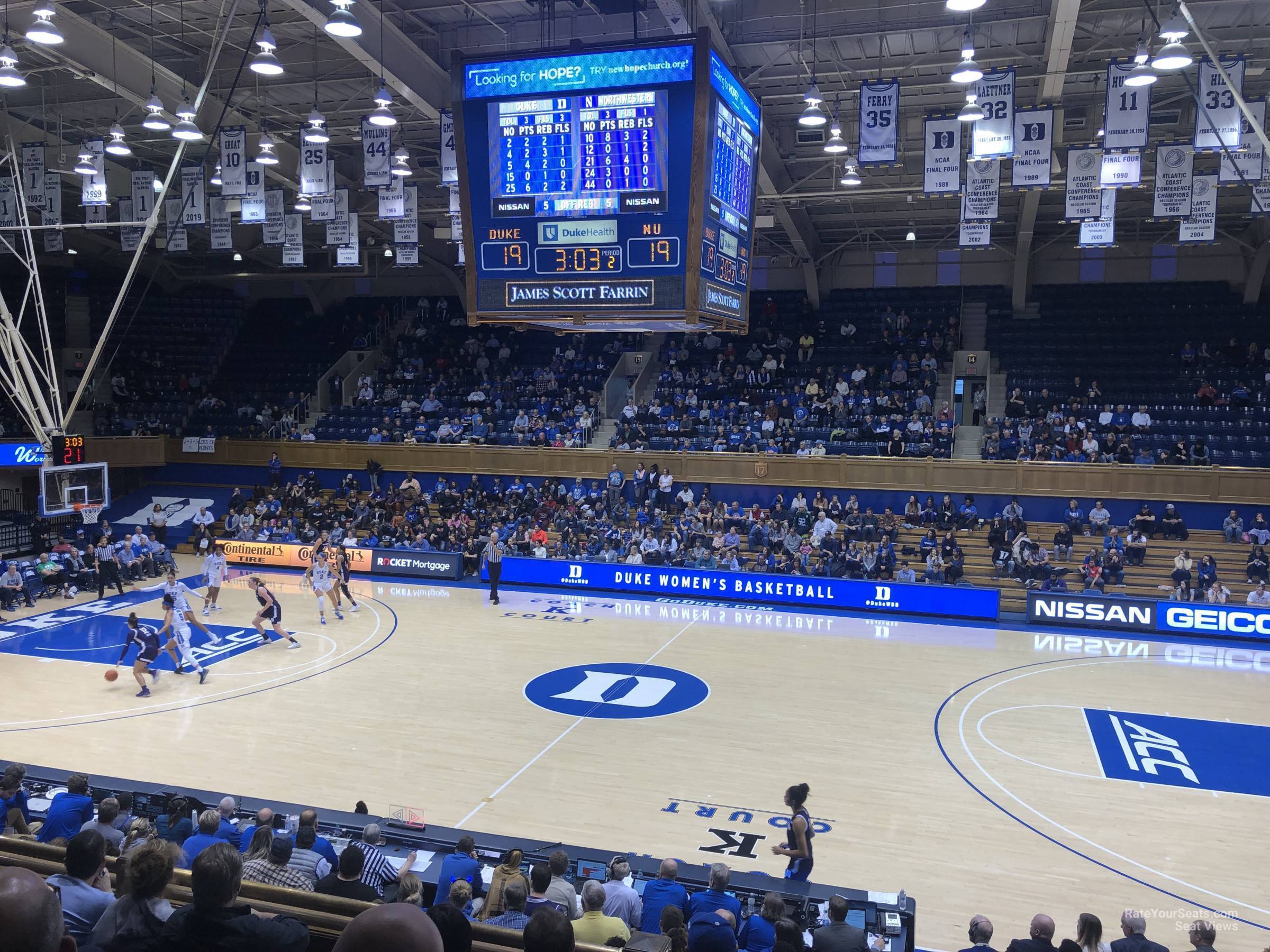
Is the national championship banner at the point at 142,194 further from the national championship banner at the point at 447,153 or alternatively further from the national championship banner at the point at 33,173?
the national championship banner at the point at 447,153

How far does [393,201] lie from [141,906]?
2041cm

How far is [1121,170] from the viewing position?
711 inches

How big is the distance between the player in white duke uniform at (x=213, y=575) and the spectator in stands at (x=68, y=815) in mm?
13466

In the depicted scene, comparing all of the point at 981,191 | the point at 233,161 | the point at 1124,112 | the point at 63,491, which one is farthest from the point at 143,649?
the point at 1124,112

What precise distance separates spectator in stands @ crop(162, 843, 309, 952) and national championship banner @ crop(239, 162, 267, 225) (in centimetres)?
2059

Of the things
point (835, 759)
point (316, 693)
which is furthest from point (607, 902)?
point (316, 693)

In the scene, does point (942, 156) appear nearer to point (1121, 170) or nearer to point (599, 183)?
point (1121, 170)

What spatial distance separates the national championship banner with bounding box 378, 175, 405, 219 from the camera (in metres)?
21.9

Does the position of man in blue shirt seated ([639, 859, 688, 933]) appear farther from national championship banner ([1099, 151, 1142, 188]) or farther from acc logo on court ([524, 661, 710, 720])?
national championship banner ([1099, 151, 1142, 188])

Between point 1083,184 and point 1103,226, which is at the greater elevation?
point 1083,184

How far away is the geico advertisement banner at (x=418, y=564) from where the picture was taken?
26.6m

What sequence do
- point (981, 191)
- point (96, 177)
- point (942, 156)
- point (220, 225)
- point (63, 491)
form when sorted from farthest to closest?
point (220, 225), point (96, 177), point (63, 491), point (981, 191), point (942, 156)

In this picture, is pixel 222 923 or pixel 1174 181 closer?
pixel 222 923

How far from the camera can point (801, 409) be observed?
30.6 meters
